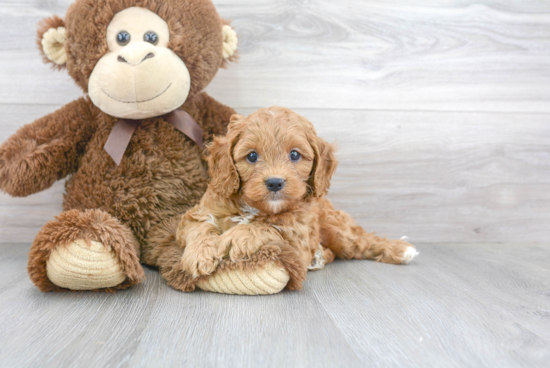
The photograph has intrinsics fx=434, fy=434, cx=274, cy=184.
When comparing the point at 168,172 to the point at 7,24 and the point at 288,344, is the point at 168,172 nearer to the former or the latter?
the point at 288,344

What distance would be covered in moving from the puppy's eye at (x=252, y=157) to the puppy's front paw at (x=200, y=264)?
1.04 feet

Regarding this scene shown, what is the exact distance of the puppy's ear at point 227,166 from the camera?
4.41ft

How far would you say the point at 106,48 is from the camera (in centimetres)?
151

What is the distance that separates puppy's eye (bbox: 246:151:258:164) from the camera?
1.33 metres

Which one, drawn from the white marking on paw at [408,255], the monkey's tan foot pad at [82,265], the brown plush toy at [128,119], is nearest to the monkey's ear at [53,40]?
the brown plush toy at [128,119]

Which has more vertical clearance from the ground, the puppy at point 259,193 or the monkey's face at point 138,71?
the monkey's face at point 138,71

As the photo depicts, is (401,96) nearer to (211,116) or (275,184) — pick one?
(211,116)

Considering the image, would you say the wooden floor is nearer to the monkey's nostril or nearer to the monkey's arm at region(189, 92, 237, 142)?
the monkey's arm at region(189, 92, 237, 142)

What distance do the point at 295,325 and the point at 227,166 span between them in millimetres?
517

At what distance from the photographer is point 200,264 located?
1.27 metres

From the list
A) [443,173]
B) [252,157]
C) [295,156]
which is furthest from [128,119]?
[443,173]

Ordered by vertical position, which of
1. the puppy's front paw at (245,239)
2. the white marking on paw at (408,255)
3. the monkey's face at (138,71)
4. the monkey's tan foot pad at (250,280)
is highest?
the monkey's face at (138,71)

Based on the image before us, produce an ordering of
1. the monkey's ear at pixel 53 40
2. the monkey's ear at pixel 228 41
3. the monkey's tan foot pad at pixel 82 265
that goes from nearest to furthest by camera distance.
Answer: the monkey's tan foot pad at pixel 82 265
the monkey's ear at pixel 53 40
the monkey's ear at pixel 228 41

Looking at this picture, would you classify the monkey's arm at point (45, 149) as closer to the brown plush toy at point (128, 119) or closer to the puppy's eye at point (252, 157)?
the brown plush toy at point (128, 119)
